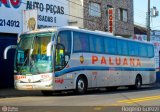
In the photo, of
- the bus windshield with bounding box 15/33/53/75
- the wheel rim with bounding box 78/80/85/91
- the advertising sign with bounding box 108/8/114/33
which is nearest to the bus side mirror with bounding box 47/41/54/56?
the bus windshield with bounding box 15/33/53/75

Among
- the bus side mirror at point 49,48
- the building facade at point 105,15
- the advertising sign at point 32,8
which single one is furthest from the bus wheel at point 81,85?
the building facade at point 105,15

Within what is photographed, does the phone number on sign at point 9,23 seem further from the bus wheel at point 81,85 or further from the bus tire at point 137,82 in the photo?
the bus tire at point 137,82

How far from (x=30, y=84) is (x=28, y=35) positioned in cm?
242

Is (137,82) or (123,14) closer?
(137,82)

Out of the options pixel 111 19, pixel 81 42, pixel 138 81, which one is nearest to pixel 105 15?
pixel 111 19

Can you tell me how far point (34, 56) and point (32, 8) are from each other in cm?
976

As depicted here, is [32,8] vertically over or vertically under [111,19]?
under

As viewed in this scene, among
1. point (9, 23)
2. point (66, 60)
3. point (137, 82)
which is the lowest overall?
point (137, 82)

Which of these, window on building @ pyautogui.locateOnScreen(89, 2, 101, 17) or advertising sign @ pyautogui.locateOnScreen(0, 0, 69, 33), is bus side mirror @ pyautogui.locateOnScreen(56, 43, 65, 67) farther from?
window on building @ pyautogui.locateOnScreen(89, 2, 101, 17)

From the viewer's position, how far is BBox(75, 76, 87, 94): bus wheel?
22.4 m

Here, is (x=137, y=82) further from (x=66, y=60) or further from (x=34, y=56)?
(x=34, y=56)

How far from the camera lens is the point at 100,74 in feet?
81.0

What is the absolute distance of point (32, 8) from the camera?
3016cm

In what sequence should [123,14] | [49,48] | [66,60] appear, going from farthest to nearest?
[123,14], [66,60], [49,48]
